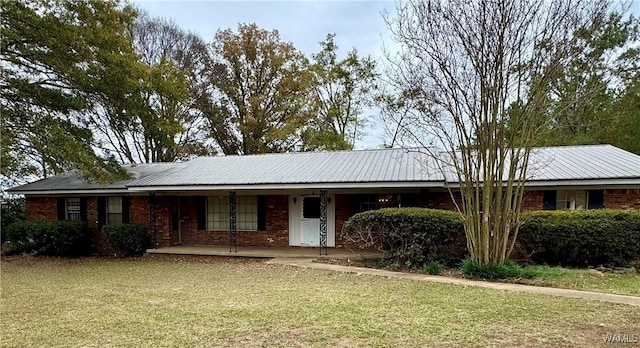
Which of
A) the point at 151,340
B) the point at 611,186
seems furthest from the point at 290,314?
the point at 611,186

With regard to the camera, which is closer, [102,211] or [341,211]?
[341,211]

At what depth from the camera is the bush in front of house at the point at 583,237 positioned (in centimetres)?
923

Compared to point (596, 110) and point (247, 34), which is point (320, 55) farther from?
point (596, 110)

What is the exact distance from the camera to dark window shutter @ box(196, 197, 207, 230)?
14.8 meters

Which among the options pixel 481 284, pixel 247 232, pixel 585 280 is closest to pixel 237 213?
pixel 247 232

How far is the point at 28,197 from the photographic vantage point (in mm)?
15828

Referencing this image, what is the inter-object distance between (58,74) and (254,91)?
15.0 metres

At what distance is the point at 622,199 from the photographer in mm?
10703

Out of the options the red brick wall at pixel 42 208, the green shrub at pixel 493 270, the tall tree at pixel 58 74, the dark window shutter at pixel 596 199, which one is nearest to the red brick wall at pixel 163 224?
the tall tree at pixel 58 74

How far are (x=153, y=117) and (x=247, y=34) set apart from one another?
1413cm

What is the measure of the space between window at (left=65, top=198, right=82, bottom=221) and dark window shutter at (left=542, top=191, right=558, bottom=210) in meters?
15.3

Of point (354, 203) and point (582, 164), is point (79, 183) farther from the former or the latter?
point (582, 164)

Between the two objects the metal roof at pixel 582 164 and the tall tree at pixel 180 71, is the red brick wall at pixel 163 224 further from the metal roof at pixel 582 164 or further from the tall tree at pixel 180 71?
the metal roof at pixel 582 164

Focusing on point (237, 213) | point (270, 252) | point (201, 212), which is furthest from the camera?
point (201, 212)
